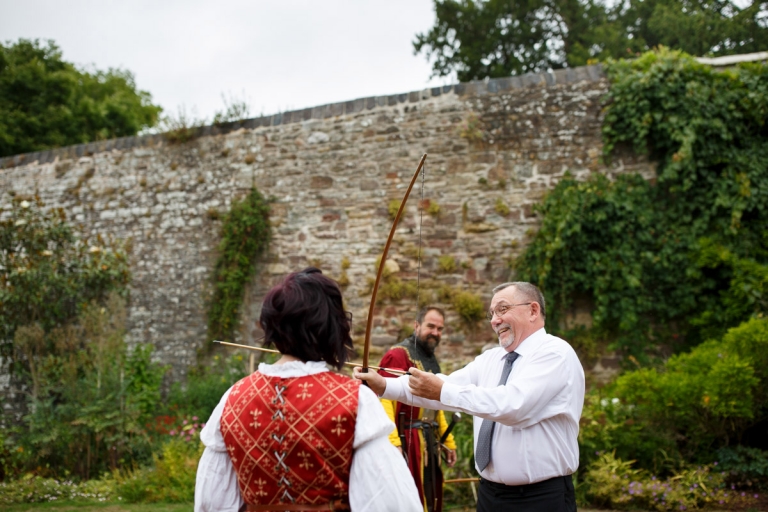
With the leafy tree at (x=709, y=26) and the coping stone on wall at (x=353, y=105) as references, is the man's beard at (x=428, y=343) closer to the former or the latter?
the coping stone on wall at (x=353, y=105)

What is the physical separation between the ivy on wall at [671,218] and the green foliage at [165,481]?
3.89 metres

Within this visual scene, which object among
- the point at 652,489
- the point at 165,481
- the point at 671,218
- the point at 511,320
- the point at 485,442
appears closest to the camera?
the point at 485,442

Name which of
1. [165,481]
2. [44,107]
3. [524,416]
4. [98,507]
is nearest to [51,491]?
[98,507]

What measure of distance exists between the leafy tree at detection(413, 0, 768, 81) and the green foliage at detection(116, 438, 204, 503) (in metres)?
11.0

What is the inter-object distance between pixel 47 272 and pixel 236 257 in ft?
8.48

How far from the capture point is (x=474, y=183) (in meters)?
7.62

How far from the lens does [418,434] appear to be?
4305 mm

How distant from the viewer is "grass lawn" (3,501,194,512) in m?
5.57

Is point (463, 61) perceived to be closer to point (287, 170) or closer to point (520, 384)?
point (287, 170)

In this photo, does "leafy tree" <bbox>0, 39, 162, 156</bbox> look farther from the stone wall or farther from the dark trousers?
the dark trousers

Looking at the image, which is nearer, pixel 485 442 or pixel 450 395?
pixel 450 395

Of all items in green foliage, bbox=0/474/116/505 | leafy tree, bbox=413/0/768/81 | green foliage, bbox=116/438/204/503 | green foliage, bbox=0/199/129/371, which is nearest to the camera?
green foliage, bbox=116/438/204/503

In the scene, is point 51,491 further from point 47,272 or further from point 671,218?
point 671,218

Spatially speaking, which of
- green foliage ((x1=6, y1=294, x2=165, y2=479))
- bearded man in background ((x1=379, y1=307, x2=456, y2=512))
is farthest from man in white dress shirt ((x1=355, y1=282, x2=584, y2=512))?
green foliage ((x1=6, y1=294, x2=165, y2=479))
